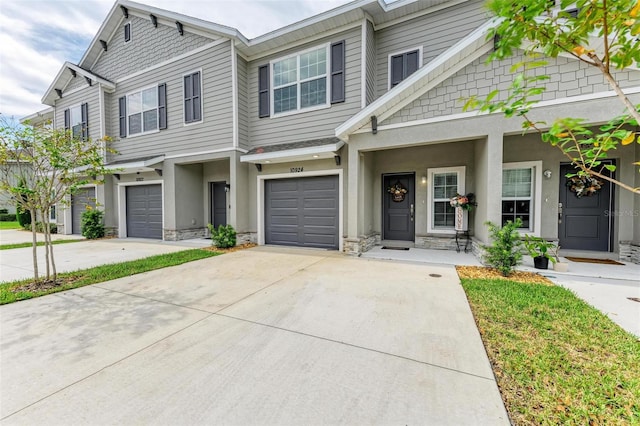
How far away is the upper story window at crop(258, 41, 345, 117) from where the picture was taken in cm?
767

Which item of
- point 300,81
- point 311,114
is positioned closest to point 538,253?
point 311,114

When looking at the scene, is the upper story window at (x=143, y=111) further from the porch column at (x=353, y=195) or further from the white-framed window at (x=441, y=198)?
the white-framed window at (x=441, y=198)

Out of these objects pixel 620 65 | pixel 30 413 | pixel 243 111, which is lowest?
pixel 30 413

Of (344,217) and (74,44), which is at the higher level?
(74,44)

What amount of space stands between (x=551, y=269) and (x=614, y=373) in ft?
12.9

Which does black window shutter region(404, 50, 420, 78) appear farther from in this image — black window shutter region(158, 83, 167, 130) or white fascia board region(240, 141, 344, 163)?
black window shutter region(158, 83, 167, 130)

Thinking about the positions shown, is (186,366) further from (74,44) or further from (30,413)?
(74,44)

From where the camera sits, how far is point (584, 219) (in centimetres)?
659

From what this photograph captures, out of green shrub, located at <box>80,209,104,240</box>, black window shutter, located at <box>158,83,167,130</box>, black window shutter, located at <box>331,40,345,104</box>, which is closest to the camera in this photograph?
black window shutter, located at <box>331,40,345,104</box>

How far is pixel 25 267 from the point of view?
616 centimetres

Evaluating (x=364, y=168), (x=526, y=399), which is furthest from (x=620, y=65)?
(x=364, y=168)

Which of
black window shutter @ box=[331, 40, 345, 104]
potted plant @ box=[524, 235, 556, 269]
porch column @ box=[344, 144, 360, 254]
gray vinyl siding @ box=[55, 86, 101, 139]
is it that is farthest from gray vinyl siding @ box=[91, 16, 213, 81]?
potted plant @ box=[524, 235, 556, 269]

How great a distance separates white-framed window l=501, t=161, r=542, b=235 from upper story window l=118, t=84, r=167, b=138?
11.3m

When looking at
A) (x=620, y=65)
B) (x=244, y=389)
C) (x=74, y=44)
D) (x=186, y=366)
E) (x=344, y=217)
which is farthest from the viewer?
(x=74, y=44)
